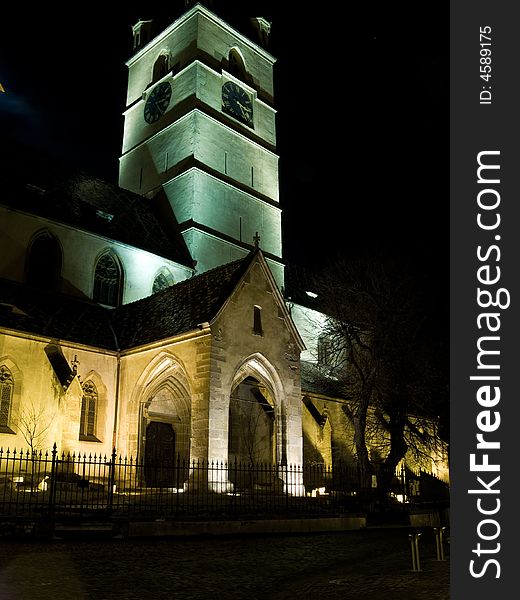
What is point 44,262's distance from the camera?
28516 millimetres

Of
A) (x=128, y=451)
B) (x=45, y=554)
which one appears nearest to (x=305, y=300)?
(x=128, y=451)

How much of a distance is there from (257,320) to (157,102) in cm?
2320

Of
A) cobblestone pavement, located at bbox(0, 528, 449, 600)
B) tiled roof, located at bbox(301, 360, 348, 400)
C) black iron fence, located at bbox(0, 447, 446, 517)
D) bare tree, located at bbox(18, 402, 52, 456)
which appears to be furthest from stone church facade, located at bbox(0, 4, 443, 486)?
cobblestone pavement, located at bbox(0, 528, 449, 600)

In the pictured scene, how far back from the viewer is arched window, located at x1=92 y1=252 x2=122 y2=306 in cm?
3031

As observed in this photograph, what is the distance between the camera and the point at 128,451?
24062mm

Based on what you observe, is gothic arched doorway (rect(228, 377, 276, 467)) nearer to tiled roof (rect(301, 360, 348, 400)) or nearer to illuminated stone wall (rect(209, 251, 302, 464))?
illuminated stone wall (rect(209, 251, 302, 464))

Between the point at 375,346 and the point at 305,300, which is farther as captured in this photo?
the point at 305,300

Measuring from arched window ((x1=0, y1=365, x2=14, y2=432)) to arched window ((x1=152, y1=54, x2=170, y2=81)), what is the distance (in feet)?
88.2

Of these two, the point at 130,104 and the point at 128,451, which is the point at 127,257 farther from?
the point at 130,104

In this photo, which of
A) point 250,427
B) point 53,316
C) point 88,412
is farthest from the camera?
point 250,427

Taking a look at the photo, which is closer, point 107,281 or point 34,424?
point 34,424

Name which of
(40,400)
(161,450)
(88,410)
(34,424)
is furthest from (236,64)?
(34,424)

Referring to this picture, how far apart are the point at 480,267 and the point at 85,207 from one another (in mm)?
26315

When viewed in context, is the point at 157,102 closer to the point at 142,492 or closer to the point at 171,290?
the point at 171,290
